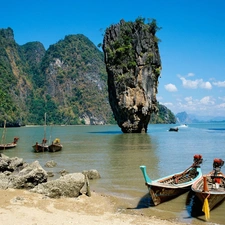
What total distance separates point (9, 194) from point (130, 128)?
41.2m

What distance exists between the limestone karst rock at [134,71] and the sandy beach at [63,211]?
131 ft

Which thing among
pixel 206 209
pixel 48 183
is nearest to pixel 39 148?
pixel 48 183

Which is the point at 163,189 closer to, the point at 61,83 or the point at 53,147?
the point at 53,147

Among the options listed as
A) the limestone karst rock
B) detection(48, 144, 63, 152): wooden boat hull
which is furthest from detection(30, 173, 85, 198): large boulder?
the limestone karst rock

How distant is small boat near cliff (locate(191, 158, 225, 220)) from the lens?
829 centimetres

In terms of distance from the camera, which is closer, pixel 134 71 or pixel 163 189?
pixel 163 189

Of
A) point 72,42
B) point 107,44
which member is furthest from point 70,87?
point 107,44

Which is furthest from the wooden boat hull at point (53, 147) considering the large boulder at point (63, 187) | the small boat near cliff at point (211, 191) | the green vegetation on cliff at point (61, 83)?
the green vegetation on cliff at point (61, 83)

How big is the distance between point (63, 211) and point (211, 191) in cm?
427

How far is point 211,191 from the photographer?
881cm

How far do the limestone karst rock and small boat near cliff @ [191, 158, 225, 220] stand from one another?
38.4 metres

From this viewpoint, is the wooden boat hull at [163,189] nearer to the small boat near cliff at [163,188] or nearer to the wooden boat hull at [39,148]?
the small boat near cliff at [163,188]

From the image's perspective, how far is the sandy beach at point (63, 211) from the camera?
7.30m

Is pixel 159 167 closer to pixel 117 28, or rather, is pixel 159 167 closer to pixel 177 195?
pixel 177 195
